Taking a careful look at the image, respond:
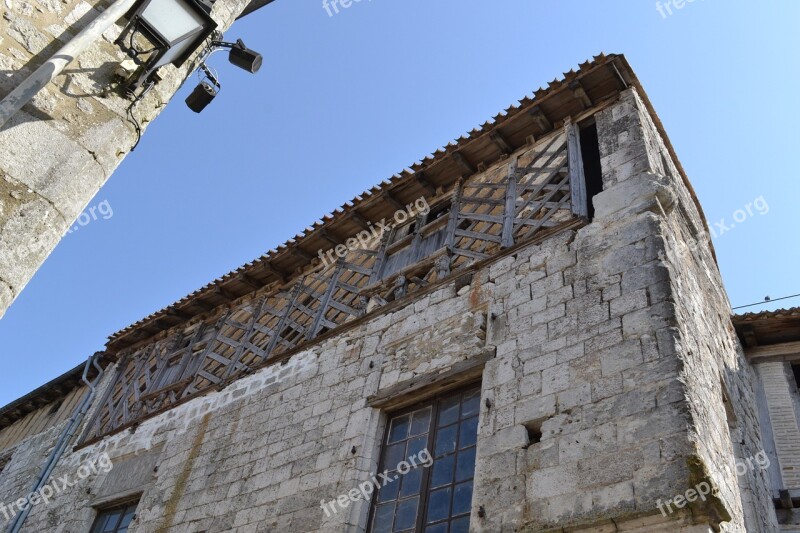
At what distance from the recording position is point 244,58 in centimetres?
391

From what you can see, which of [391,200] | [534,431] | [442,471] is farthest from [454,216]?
[534,431]

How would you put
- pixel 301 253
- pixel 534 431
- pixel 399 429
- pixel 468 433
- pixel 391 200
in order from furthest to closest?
1. pixel 301 253
2. pixel 391 200
3. pixel 399 429
4. pixel 468 433
5. pixel 534 431

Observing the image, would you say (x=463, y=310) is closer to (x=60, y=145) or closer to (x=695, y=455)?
(x=695, y=455)

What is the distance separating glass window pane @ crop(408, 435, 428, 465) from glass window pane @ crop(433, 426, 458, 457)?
4.8 inches

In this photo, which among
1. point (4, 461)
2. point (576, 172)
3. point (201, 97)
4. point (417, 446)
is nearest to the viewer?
point (201, 97)

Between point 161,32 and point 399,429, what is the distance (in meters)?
4.12

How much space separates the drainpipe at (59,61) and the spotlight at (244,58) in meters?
1.01

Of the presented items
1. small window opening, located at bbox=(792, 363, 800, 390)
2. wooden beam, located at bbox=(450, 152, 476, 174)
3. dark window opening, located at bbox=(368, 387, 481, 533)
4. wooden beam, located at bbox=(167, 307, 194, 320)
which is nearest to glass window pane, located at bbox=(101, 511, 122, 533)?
wooden beam, located at bbox=(167, 307, 194, 320)

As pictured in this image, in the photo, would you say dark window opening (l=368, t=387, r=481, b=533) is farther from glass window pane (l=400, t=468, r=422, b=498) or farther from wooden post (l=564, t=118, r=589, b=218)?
wooden post (l=564, t=118, r=589, b=218)

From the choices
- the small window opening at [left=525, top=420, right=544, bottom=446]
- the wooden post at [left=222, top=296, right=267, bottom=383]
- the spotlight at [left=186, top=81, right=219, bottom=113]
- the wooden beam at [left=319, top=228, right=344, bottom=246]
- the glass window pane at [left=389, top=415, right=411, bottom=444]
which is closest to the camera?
the spotlight at [left=186, top=81, right=219, bottom=113]

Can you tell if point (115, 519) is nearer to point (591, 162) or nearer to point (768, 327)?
point (591, 162)

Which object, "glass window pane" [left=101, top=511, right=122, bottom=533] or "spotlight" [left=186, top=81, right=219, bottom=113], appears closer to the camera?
"spotlight" [left=186, top=81, right=219, bottom=113]

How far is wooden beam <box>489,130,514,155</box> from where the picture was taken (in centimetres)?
772

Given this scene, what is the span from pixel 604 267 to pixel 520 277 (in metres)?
0.85
